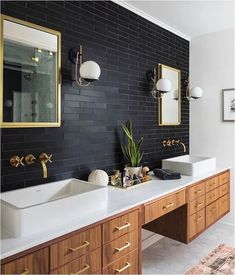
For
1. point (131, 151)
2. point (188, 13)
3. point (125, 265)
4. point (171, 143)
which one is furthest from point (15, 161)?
point (188, 13)

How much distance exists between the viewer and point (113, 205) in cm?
157

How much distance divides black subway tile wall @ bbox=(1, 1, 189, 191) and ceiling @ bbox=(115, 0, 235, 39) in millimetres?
90

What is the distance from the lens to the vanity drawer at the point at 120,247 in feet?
4.79

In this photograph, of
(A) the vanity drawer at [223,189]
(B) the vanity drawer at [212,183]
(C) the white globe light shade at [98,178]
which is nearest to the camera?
(C) the white globe light shade at [98,178]

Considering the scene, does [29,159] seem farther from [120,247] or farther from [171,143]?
[171,143]

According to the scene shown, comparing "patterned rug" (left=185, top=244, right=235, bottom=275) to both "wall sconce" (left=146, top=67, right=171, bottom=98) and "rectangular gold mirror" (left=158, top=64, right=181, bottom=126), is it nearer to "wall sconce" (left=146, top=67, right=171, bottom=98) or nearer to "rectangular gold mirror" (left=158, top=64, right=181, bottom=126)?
"rectangular gold mirror" (left=158, top=64, right=181, bottom=126)

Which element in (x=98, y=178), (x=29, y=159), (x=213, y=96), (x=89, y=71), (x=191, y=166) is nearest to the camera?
(x=29, y=159)

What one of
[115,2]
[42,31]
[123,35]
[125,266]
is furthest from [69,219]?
[115,2]

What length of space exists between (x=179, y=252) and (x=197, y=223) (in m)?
0.42

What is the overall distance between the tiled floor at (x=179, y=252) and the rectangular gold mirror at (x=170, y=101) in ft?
4.37

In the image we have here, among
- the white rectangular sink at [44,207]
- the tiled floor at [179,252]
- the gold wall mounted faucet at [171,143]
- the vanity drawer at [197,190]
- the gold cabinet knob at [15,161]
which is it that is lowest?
the tiled floor at [179,252]

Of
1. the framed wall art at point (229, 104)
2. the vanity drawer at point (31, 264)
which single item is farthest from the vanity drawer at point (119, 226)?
the framed wall art at point (229, 104)

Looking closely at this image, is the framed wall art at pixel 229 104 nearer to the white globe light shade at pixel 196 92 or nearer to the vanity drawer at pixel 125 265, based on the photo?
the white globe light shade at pixel 196 92

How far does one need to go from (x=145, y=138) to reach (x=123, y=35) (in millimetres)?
1031
